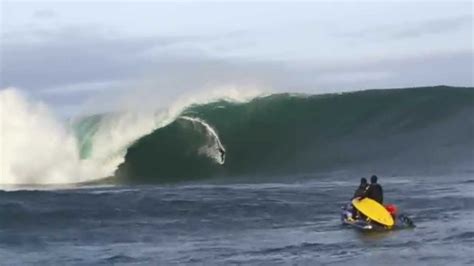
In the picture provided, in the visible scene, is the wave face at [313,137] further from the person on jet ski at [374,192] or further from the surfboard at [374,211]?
the surfboard at [374,211]

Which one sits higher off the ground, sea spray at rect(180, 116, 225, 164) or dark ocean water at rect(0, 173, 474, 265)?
sea spray at rect(180, 116, 225, 164)

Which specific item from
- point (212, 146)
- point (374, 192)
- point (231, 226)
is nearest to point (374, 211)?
point (374, 192)

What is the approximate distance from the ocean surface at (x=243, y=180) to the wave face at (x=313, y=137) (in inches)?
2.3

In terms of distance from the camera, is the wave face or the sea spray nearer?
the wave face

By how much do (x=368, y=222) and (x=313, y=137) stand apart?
13.0m

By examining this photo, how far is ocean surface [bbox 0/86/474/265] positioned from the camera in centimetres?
1323

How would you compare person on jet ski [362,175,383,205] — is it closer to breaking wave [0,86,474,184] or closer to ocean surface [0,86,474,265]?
ocean surface [0,86,474,265]

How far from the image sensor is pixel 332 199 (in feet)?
59.0

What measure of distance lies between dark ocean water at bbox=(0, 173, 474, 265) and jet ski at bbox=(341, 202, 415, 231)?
0.21m

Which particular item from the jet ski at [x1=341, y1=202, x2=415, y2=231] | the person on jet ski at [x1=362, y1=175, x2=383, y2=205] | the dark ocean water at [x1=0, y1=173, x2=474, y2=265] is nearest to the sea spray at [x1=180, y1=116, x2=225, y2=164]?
the dark ocean water at [x1=0, y1=173, x2=474, y2=265]

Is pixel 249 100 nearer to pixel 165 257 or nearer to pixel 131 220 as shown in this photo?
pixel 131 220

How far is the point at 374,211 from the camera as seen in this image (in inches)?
584

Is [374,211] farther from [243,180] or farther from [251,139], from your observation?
[251,139]

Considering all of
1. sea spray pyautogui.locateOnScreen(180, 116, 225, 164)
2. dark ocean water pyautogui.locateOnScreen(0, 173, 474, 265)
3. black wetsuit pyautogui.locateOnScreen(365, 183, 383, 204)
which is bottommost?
dark ocean water pyautogui.locateOnScreen(0, 173, 474, 265)
